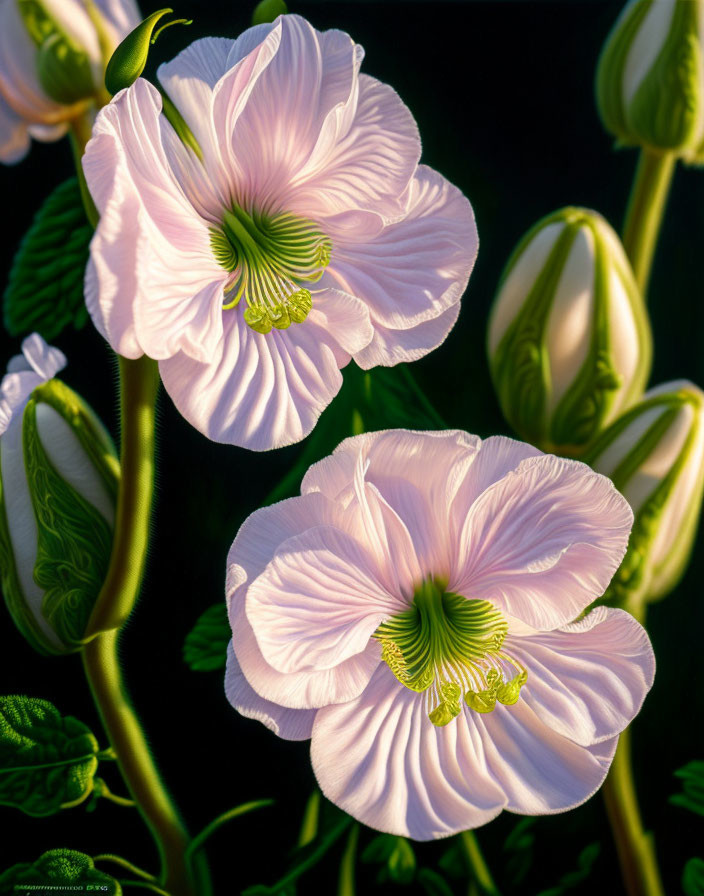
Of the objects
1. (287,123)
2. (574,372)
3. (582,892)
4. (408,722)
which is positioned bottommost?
(582,892)

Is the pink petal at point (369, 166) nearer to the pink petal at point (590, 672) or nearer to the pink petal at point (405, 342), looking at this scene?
the pink petal at point (405, 342)

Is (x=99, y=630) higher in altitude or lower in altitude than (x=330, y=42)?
lower

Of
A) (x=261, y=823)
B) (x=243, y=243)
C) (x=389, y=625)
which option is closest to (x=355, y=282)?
(x=243, y=243)

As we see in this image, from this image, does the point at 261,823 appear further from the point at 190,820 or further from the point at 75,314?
the point at 75,314

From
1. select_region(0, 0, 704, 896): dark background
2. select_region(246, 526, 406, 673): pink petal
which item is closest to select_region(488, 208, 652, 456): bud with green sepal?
select_region(0, 0, 704, 896): dark background

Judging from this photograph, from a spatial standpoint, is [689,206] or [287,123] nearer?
[287,123]

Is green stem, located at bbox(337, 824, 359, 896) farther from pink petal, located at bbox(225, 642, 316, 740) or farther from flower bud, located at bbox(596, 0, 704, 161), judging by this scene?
flower bud, located at bbox(596, 0, 704, 161)
